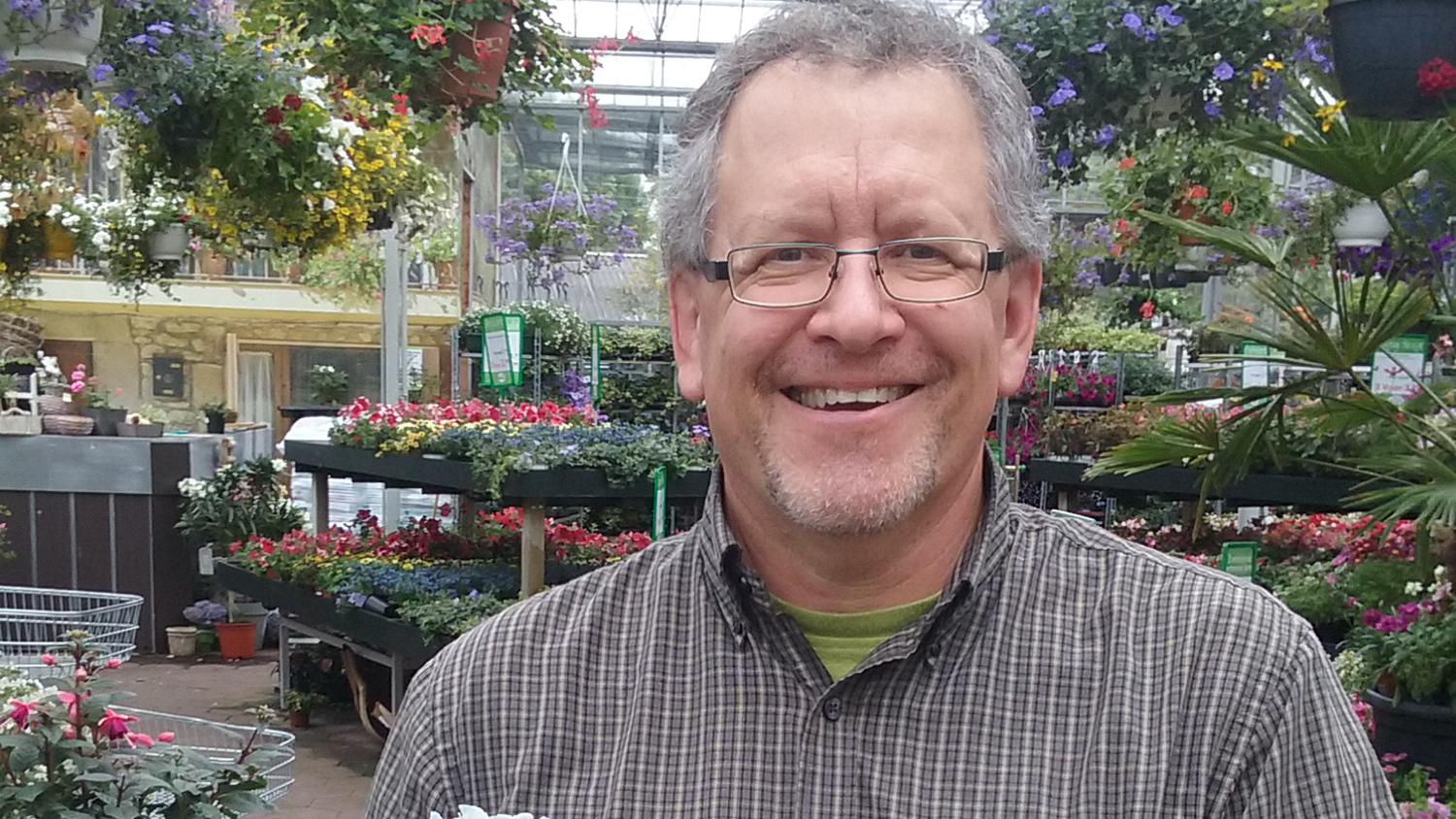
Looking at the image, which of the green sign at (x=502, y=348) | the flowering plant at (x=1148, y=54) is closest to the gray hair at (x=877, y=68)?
the flowering plant at (x=1148, y=54)

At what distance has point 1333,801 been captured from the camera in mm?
938

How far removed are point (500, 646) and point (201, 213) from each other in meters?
5.28

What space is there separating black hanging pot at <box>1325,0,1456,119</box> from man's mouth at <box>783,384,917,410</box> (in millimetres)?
1850

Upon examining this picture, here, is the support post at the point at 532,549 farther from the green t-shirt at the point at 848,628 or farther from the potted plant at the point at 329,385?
the potted plant at the point at 329,385

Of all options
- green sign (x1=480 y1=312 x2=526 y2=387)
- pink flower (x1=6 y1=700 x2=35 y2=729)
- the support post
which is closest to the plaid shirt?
pink flower (x1=6 y1=700 x2=35 y2=729)

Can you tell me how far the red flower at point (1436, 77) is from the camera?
7.75 ft

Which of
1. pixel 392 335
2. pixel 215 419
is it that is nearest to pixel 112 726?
pixel 392 335

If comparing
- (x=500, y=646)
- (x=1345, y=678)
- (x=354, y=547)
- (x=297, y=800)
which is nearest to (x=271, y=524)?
(x=354, y=547)

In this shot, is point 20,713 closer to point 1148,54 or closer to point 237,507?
point 1148,54

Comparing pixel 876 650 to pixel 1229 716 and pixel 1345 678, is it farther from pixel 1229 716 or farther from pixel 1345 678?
pixel 1345 678

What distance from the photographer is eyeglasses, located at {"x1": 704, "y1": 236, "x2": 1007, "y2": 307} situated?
1.00 metres

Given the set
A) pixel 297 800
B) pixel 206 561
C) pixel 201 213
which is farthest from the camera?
pixel 206 561

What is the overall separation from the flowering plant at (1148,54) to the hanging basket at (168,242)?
4284 millimetres

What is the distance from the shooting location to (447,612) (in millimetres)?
4707
